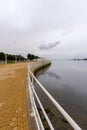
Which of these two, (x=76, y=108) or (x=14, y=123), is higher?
(x=14, y=123)

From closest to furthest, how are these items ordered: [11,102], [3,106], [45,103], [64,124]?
[3,106] < [11,102] < [64,124] < [45,103]

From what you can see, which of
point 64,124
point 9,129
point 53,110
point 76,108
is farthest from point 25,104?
point 76,108

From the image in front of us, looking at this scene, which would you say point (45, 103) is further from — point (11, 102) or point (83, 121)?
point (11, 102)

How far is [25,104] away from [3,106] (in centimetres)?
65

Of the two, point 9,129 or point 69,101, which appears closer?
point 9,129

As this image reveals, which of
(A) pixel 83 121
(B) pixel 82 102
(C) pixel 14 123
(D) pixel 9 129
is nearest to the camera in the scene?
(D) pixel 9 129

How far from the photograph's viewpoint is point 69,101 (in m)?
11.2

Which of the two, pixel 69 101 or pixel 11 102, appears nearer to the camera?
pixel 11 102

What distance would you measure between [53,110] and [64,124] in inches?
57.3

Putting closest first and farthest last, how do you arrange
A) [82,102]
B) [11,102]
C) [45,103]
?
[11,102] < [45,103] < [82,102]

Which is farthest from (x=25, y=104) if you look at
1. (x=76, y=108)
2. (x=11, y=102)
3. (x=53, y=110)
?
(x=76, y=108)

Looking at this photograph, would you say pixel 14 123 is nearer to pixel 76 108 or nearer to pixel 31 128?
pixel 31 128

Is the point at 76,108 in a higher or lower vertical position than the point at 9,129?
lower

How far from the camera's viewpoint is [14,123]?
141 inches
